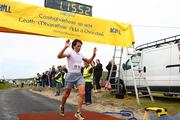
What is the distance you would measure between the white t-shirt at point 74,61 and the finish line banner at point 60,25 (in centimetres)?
344

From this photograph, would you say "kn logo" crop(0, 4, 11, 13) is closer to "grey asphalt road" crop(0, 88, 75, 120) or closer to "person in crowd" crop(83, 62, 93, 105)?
"grey asphalt road" crop(0, 88, 75, 120)

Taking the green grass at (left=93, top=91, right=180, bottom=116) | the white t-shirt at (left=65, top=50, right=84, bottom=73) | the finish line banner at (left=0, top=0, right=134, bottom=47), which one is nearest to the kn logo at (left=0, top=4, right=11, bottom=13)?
the finish line banner at (left=0, top=0, right=134, bottom=47)

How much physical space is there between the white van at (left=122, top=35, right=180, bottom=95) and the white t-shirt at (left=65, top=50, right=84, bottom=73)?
6.03m

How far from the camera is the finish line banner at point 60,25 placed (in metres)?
14.4

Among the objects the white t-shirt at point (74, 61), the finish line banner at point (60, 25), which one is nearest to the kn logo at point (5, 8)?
the finish line banner at point (60, 25)

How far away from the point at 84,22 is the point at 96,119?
19.3 ft

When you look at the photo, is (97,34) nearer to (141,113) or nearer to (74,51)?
(141,113)

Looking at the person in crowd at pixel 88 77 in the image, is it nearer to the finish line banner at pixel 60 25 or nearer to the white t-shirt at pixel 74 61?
the finish line banner at pixel 60 25

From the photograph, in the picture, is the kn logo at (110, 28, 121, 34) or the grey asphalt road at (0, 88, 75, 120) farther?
the kn logo at (110, 28, 121, 34)

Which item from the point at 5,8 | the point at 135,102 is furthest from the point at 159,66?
the point at 5,8

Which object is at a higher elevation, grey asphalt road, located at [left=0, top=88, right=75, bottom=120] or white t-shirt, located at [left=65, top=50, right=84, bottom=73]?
white t-shirt, located at [left=65, top=50, right=84, bottom=73]

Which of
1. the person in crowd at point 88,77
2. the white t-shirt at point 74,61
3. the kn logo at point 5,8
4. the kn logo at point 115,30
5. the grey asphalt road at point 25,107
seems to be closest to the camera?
the white t-shirt at point 74,61

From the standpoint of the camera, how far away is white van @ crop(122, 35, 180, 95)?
58.5 feet

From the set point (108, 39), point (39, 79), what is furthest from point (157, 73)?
point (39, 79)
